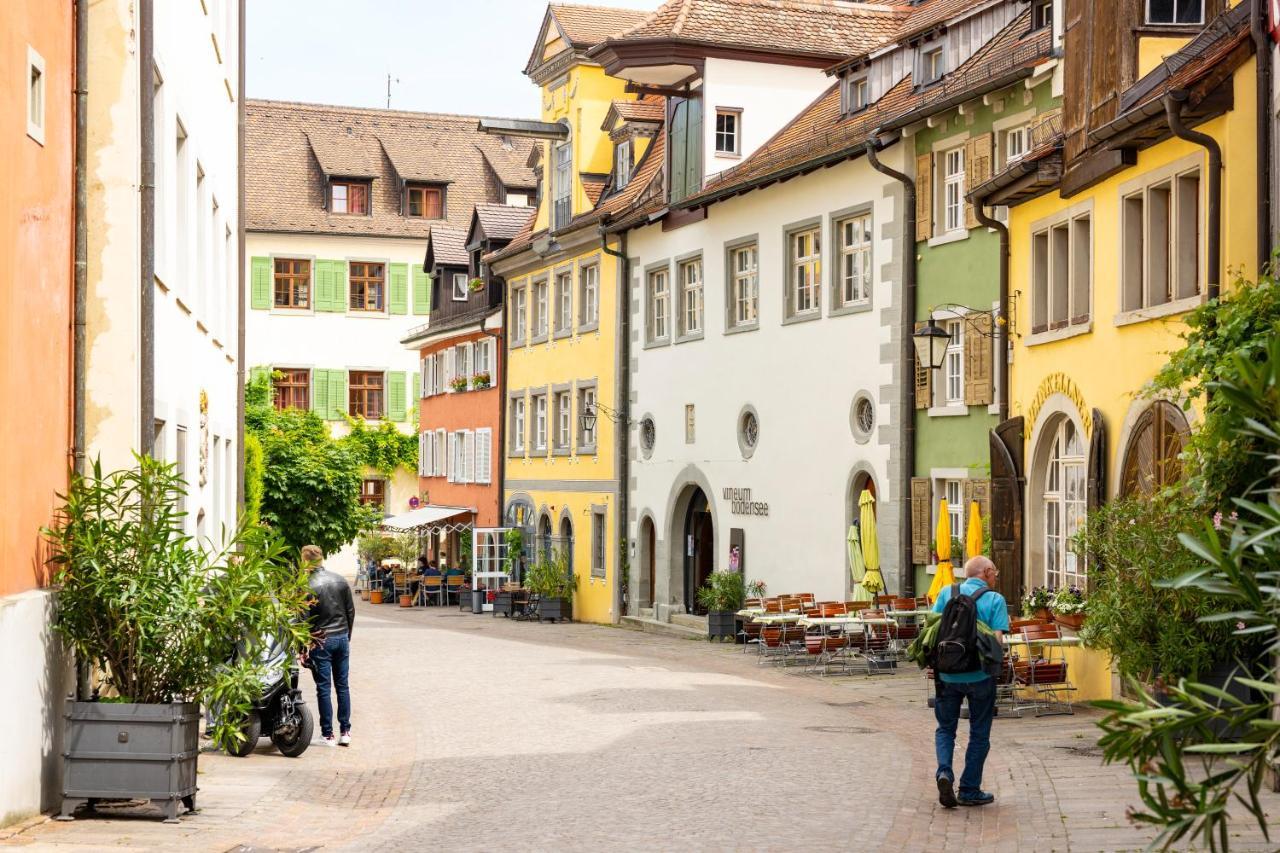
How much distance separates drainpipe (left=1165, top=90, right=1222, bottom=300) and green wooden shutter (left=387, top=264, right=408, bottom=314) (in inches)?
1888

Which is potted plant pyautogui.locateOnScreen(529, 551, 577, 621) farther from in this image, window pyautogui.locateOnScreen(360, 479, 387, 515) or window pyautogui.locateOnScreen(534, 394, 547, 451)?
window pyautogui.locateOnScreen(360, 479, 387, 515)

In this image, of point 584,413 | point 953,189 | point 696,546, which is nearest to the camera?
point 953,189

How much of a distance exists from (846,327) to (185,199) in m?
12.8

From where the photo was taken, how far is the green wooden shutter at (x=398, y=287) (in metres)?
61.5

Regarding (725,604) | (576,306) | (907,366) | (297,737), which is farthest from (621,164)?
(297,737)

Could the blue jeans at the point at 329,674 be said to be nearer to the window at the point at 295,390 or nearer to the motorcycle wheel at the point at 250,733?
the motorcycle wheel at the point at 250,733

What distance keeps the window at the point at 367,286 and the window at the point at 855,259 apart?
35193 millimetres

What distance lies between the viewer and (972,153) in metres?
24.1

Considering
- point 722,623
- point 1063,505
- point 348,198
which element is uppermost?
point 348,198

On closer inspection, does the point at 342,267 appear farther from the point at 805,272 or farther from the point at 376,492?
the point at 805,272

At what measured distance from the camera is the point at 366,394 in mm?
61281

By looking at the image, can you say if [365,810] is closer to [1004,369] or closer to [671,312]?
[1004,369]

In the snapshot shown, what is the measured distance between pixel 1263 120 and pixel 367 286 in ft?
163

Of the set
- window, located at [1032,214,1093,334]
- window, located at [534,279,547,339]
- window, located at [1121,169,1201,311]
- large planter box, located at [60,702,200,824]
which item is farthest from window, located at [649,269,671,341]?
large planter box, located at [60,702,200,824]
